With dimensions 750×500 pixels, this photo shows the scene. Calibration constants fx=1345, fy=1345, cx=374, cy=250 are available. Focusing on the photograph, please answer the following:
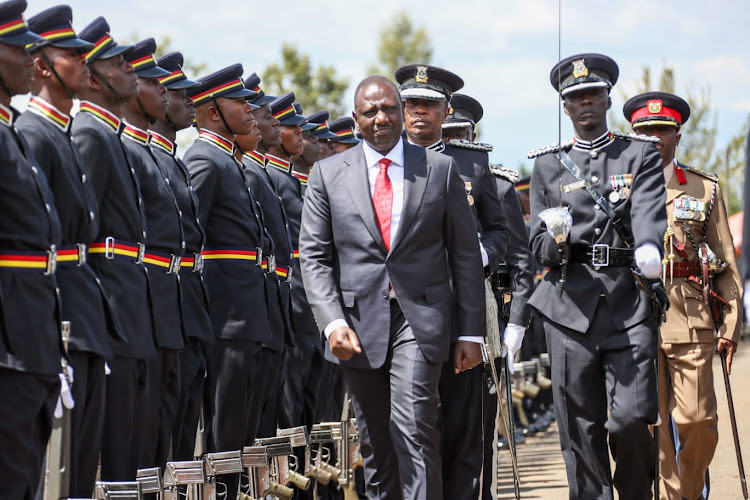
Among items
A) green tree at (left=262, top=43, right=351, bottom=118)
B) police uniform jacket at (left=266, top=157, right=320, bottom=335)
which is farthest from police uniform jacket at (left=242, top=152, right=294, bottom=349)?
green tree at (left=262, top=43, right=351, bottom=118)

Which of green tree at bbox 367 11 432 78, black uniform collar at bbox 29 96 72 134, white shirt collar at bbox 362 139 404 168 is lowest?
white shirt collar at bbox 362 139 404 168

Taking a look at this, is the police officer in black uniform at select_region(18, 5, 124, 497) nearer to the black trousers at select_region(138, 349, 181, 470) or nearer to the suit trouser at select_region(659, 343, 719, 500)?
the black trousers at select_region(138, 349, 181, 470)

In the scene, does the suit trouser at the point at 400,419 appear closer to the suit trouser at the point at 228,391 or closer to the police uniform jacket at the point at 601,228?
the police uniform jacket at the point at 601,228

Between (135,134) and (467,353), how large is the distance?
2.40 meters

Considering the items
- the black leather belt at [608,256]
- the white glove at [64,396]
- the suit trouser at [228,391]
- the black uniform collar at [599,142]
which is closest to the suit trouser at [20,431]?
the white glove at [64,396]

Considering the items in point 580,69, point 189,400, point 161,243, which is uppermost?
point 580,69

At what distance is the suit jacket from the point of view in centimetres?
667

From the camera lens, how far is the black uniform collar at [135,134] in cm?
776

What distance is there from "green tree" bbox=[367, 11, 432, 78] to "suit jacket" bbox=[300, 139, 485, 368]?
57332mm

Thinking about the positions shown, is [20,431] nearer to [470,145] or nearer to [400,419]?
[400,419]

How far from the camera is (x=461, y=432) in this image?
7.68 metres

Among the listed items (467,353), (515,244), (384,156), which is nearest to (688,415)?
(515,244)

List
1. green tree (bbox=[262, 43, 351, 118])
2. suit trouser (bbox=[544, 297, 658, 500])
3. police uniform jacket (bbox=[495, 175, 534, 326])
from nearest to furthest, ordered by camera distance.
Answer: suit trouser (bbox=[544, 297, 658, 500]), police uniform jacket (bbox=[495, 175, 534, 326]), green tree (bbox=[262, 43, 351, 118])

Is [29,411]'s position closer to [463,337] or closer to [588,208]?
[463,337]
